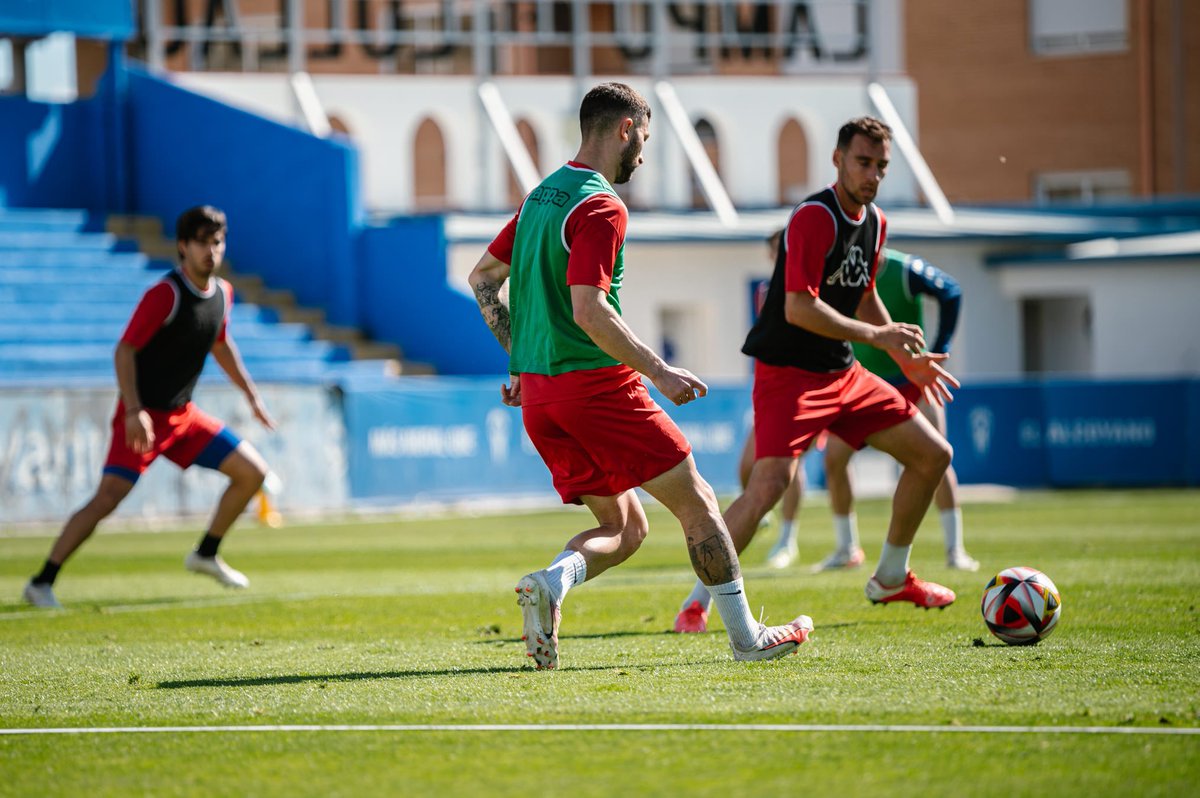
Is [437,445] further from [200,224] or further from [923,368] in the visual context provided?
[923,368]

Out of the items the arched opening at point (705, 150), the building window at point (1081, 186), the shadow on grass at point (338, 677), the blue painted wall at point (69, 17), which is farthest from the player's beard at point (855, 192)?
the building window at point (1081, 186)

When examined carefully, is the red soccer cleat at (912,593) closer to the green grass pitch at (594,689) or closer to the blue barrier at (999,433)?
the green grass pitch at (594,689)

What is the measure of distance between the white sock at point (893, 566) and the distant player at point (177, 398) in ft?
13.9

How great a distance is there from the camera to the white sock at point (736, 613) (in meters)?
7.68

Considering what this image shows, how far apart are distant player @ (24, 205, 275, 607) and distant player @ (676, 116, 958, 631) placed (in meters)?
3.76

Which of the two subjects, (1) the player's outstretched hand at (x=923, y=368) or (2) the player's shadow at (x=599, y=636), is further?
(2) the player's shadow at (x=599, y=636)

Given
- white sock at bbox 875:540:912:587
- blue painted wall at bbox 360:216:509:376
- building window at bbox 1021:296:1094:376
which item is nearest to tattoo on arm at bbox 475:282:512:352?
white sock at bbox 875:540:912:587

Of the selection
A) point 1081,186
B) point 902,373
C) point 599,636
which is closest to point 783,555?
point 902,373

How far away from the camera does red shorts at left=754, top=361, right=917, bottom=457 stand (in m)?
9.08

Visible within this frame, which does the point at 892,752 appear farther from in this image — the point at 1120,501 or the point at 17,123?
the point at 17,123

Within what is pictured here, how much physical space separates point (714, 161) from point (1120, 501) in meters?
28.4

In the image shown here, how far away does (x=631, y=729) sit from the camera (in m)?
6.16

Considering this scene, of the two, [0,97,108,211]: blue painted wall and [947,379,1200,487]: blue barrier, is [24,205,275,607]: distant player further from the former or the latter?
[0,97,108,211]: blue painted wall

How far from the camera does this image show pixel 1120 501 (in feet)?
74.8
